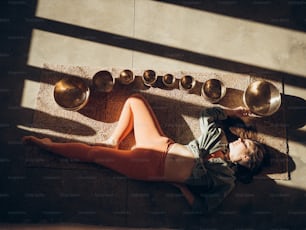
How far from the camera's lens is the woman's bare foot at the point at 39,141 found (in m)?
1.85

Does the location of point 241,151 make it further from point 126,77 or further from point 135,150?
point 126,77

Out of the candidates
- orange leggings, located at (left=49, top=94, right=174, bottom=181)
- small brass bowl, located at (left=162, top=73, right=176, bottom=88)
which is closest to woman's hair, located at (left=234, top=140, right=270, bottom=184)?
orange leggings, located at (left=49, top=94, right=174, bottom=181)

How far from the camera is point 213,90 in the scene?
1974mm

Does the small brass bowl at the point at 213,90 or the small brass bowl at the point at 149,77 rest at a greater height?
the small brass bowl at the point at 149,77

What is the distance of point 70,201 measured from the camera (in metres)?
1.83

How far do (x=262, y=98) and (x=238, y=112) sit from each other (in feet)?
0.53

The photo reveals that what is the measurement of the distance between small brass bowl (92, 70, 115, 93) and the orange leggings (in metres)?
0.17

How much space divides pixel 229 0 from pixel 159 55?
611 mm

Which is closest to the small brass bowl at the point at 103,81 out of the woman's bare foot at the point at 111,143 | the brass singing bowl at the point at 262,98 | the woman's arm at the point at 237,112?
the woman's bare foot at the point at 111,143

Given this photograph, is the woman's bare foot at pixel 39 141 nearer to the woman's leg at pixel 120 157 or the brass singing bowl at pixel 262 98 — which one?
the woman's leg at pixel 120 157

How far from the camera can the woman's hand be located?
190 cm

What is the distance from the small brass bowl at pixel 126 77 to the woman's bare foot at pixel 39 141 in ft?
1.74

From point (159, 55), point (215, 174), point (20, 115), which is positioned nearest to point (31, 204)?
point (20, 115)

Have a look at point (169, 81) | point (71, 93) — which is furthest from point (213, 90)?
point (71, 93)
